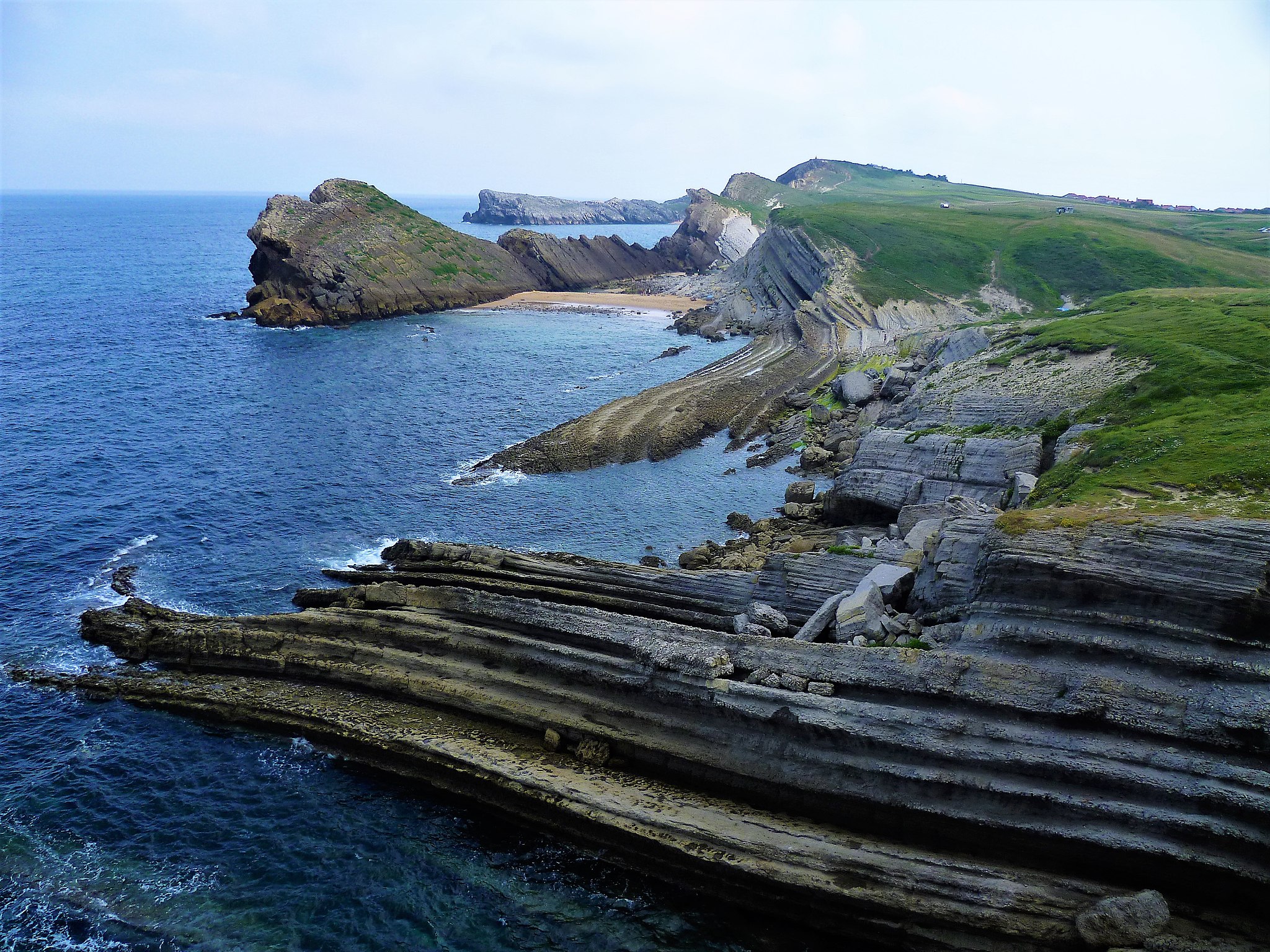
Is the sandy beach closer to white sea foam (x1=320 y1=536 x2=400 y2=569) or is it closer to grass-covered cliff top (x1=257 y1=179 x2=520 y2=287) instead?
grass-covered cliff top (x1=257 y1=179 x2=520 y2=287)

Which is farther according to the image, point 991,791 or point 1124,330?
point 1124,330

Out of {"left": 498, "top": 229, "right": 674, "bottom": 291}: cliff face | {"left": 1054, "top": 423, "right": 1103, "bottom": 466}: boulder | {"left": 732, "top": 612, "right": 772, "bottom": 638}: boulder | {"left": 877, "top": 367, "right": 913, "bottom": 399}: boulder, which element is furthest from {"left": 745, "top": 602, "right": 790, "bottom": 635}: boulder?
{"left": 498, "top": 229, "right": 674, "bottom": 291}: cliff face

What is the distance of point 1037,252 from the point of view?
97.4 meters

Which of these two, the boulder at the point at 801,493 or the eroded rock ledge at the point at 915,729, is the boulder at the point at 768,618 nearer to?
the eroded rock ledge at the point at 915,729

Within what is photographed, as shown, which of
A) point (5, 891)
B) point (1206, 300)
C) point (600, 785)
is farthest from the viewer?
point (1206, 300)

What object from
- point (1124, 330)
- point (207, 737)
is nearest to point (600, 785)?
point (207, 737)

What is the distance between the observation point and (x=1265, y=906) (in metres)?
16.4

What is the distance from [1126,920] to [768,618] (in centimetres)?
1296

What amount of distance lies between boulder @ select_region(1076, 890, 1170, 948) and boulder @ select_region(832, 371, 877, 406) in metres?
46.9

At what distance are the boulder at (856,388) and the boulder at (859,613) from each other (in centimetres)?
3791

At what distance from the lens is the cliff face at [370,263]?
104 metres

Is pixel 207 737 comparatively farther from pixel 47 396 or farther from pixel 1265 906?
pixel 47 396

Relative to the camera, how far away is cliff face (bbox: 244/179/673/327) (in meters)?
104

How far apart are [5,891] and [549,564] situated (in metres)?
20.8
